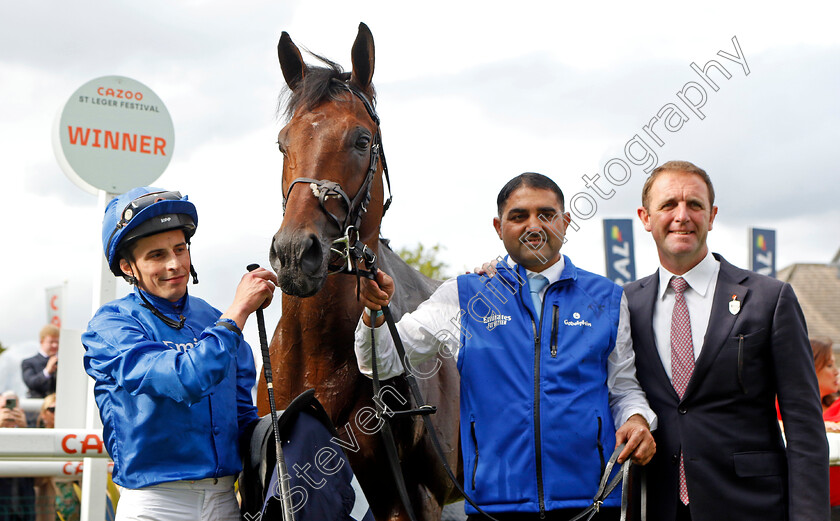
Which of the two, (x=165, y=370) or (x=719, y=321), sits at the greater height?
(x=719, y=321)

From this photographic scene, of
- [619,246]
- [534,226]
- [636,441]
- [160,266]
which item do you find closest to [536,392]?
[636,441]

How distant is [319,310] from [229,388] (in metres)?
0.78

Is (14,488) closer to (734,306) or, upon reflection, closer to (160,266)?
(160,266)

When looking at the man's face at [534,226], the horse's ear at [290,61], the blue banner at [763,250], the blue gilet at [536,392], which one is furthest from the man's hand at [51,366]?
the blue banner at [763,250]

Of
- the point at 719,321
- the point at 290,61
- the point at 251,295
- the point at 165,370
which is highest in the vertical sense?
the point at 290,61

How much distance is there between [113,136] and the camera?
4.86m

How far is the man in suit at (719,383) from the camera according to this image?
2760 millimetres

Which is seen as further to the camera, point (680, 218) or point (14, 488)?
point (14, 488)

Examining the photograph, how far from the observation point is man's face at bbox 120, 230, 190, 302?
8.54 feet

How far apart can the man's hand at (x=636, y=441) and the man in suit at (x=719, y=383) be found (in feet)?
0.60

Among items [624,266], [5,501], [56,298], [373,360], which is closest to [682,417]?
[373,360]

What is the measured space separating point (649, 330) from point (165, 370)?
176cm

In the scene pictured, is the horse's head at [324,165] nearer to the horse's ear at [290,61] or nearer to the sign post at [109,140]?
the horse's ear at [290,61]

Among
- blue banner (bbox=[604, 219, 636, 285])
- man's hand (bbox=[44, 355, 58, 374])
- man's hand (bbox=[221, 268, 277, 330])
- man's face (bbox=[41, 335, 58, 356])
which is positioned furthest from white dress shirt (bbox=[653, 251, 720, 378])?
blue banner (bbox=[604, 219, 636, 285])
